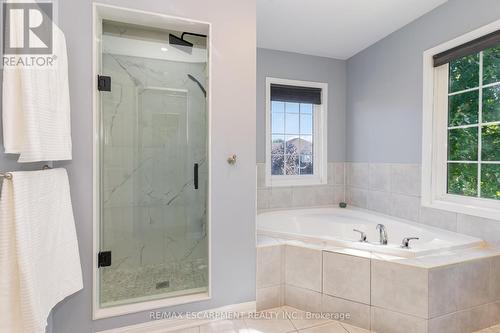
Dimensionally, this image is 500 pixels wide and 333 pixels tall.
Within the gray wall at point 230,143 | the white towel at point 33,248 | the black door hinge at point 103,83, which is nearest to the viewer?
the white towel at point 33,248

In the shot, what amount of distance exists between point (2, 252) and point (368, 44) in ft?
11.4

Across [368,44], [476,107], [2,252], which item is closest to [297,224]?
[476,107]

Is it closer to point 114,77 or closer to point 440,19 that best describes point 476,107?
point 440,19

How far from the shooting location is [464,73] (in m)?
2.15

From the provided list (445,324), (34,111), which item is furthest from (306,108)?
(34,111)

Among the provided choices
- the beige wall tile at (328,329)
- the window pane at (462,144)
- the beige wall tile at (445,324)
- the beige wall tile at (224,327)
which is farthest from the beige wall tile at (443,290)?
the beige wall tile at (224,327)

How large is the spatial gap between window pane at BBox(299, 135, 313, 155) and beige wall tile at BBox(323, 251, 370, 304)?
1.68 meters

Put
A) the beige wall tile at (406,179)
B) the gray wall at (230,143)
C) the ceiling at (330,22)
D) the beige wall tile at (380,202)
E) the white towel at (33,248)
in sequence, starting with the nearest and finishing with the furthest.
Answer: the white towel at (33,248), the gray wall at (230,143), the ceiling at (330,22), the beige wall tile at (406,179), the beige wall tile at (380,202)

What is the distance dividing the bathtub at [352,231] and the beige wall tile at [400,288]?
146mm

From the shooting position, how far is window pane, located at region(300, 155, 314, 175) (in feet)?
10.7

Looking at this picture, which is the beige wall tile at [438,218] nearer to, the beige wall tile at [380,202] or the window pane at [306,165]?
the beige wall tile at [380,202]

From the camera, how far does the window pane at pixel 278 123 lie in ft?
10.2

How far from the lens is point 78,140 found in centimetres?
149

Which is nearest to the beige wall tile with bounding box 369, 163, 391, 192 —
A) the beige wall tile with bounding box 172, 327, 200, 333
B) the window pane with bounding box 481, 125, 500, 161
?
the window pane with bounding box 481, 125, 500, 161
